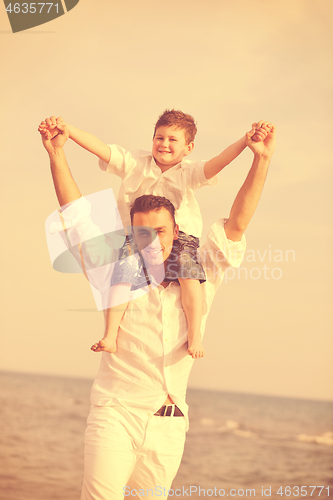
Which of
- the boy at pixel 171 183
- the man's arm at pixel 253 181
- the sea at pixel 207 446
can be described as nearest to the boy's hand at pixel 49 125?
the boy at pixel 171 183

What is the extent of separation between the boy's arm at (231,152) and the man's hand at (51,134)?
0.54 m

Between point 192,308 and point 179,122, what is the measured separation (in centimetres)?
83

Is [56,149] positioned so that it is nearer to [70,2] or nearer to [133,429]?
[133,429]

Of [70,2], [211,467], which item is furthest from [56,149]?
[211,467]

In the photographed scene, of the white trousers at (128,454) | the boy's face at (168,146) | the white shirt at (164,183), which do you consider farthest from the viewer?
the boy's face at (168,146)

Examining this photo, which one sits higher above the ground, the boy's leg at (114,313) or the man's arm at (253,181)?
the man's arm at (253,181)

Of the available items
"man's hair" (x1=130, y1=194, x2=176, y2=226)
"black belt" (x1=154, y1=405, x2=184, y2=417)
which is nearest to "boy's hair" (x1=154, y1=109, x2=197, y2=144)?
"man's hair" (x1=130, y1=194, x2=176, y2=226)

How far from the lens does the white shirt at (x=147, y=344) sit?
144 cm

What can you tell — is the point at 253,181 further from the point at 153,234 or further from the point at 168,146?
the point at 168,146

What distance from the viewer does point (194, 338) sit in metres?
1.46

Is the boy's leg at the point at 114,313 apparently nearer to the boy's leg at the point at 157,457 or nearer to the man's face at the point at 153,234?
the man's face at the point at 153,234

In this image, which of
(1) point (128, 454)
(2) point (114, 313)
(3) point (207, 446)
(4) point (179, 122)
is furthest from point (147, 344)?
(3) point (207, 446)

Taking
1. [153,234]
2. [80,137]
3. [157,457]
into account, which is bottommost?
[157,457]

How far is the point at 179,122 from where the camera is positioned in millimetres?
1912
